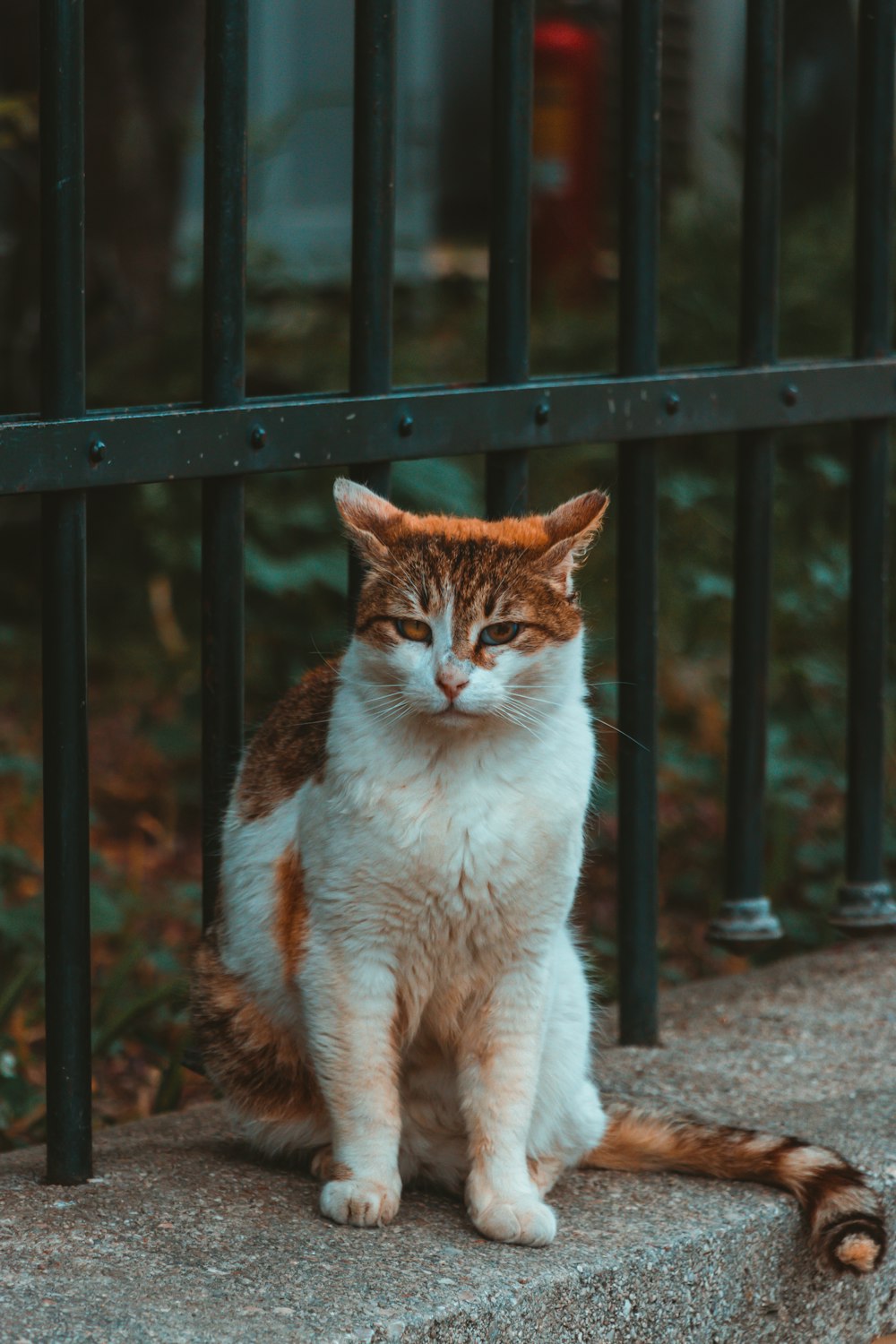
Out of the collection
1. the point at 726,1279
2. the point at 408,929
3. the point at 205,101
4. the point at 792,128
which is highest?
the point at 792,128

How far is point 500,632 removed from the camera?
2082 mm

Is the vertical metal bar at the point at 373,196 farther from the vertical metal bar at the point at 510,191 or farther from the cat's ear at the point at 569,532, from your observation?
the cat's ear at the point at 569,532

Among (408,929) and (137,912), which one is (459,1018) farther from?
(137,912)

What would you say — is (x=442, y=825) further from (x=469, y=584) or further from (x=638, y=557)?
(x=638, y=557)

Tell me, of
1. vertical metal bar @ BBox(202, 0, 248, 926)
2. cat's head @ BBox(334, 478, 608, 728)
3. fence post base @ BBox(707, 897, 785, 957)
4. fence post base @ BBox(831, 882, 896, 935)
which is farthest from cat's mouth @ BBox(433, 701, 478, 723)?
fence post base @ BBox(831, 882, 896, 935)

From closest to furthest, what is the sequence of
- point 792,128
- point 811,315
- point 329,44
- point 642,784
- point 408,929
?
point 408,929 → point 642,784 → point 811,315 → point 792,128 → point 329,44

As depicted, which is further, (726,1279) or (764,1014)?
(764,1014)

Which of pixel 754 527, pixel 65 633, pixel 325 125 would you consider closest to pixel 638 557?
pixel 754 527

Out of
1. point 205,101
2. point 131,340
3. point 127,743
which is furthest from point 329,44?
point 205,101

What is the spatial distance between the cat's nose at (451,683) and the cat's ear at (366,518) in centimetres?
23

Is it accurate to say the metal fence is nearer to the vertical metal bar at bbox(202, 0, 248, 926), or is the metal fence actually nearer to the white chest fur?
the vertical metal bar at bbox(202, 0, 248, 926)

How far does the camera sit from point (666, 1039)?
2.71 metres

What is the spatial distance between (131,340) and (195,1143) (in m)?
3.76

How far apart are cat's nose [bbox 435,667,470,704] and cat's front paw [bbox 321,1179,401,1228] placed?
612 millimetres
